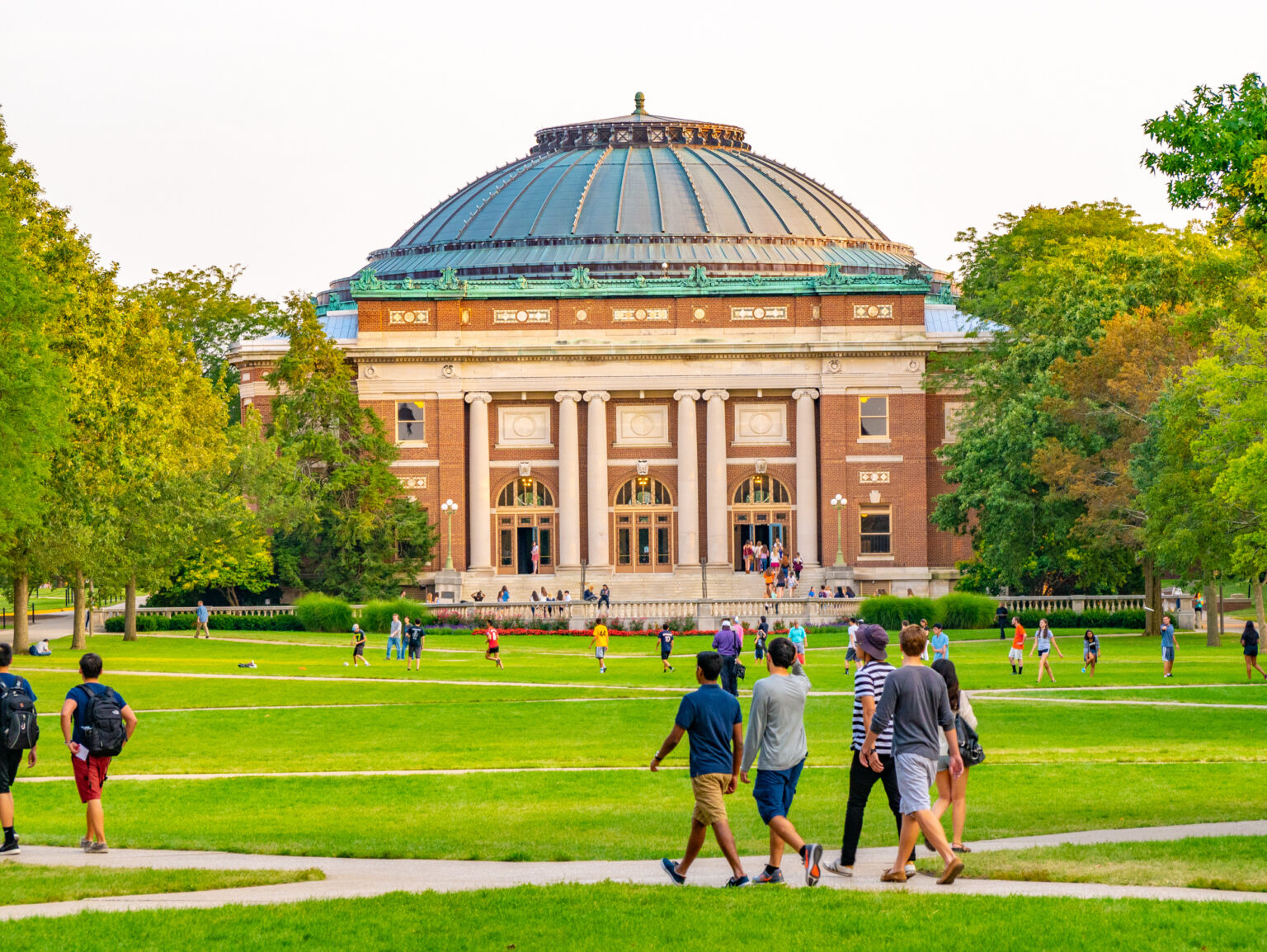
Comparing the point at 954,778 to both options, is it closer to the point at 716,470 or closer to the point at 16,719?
the point at 16,719

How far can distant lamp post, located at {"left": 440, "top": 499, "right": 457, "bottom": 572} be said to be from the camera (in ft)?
274

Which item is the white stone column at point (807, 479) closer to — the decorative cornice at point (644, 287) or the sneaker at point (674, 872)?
the decorative cornice at point (644, 287)

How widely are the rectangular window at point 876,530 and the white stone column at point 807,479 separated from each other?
225 cm

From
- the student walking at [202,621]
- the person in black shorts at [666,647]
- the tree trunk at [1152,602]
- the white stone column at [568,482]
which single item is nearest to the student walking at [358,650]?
the person in black shorts at [666,647]

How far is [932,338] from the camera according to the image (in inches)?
3457

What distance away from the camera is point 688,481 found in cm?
8819

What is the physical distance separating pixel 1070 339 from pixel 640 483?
94.4ft

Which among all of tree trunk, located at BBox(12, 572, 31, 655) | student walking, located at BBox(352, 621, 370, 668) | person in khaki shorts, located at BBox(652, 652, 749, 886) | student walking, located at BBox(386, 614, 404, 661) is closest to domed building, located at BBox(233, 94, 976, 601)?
student walking, located at BBox(386, 614, 404, 661)

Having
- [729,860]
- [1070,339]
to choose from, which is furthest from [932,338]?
[729,860]

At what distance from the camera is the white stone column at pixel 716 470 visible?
8806 cm

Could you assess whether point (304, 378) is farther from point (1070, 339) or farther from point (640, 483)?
point (1070, 339)

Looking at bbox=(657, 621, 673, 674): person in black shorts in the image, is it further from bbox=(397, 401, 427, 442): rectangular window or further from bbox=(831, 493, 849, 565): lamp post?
bbox=(397, 401, 427, 442): rectangular window

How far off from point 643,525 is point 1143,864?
73198 mm

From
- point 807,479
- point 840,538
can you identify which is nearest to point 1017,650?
point 840,538
